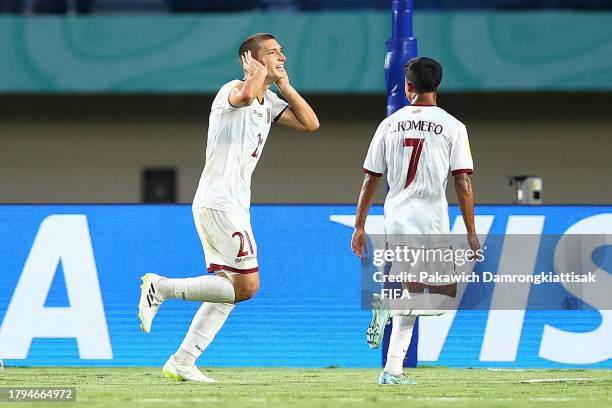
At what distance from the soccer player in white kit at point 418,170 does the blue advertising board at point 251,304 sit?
2408 millimetres

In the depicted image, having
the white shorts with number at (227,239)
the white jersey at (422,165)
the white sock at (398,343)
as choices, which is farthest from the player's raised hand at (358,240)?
the white shorts with number at (227,239)

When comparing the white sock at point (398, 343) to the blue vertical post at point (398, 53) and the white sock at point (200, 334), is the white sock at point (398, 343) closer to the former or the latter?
the white sock at point (200, 334)

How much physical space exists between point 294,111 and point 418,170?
878 millimetres

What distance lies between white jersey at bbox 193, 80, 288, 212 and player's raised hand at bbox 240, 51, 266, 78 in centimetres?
12

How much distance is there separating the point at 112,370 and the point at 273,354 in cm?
124

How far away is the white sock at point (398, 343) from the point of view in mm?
7902

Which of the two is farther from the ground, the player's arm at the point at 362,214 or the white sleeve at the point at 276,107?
the white sleeve at the point at 276,107

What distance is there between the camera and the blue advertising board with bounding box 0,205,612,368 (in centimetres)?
1027

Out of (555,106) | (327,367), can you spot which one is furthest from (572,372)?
(555,106)

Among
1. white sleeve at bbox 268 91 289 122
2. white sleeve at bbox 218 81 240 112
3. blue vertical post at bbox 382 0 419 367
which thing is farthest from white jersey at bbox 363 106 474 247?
blue vertical post at bbox 382 0 419 367

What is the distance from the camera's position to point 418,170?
25.7ft

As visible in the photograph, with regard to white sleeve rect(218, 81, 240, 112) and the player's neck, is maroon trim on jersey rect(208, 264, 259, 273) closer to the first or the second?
white sleeve rect(218, 81, 240, 112)

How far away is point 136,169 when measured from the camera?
62.4 ft

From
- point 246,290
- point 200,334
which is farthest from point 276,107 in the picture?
point 200,334
